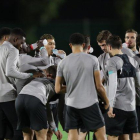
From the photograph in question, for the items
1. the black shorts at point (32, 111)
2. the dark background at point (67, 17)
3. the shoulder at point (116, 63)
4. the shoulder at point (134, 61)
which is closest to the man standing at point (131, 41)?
the shoulder at point (134, 61)

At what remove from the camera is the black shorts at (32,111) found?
5262 millimetres

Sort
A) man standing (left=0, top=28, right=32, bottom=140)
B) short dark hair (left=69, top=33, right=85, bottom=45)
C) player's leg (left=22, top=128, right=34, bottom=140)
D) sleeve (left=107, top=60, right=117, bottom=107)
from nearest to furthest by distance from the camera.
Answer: short dark hair (left=69, top=33, right=85, bottom=45) → sleeve (left=107, top=60, right=117, bottom=107) → player's leg (left=22, top=128, right=34, bottom=140) → man standing (left=0, top=28, right=32, bottom=140)

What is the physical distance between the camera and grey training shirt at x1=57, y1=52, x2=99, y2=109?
5.06 m

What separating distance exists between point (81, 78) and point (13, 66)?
3.39 ft

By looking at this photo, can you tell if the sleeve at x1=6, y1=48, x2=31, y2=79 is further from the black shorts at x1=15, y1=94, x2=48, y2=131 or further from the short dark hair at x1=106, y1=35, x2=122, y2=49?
the short dark hair at x1=106, y1=35, x2=122, y2=49

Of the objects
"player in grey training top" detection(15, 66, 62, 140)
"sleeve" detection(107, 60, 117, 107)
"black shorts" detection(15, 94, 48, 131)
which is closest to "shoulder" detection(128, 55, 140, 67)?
"sleeve" detection(107, 60, 117, 107)

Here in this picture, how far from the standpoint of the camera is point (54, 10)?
24.2 m

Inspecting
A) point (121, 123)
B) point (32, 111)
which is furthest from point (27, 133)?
point (121, 123)

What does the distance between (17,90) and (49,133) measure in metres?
1.10

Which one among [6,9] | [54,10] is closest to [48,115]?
[54,10]

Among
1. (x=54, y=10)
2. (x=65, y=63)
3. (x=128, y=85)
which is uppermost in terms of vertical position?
(x=54, y=10)

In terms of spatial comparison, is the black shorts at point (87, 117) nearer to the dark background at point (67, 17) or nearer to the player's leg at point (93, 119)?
the player's leg at point (93, 119)

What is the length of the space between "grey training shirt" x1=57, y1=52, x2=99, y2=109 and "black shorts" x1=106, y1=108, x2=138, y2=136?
0.59m

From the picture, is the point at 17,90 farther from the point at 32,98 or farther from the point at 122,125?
the point at 122,125
